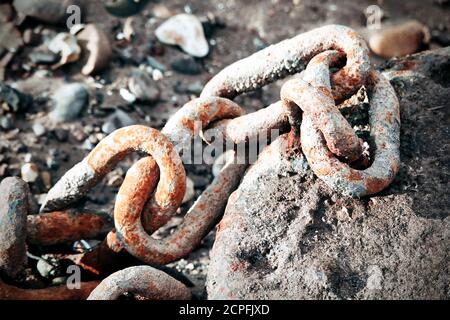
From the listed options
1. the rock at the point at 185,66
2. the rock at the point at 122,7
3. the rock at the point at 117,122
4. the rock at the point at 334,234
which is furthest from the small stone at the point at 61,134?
the rock at the point at 334,234

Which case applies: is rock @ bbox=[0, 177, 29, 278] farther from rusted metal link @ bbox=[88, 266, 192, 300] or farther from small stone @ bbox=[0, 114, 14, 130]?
small stone @ bbox=[0, 114, 14, 130]

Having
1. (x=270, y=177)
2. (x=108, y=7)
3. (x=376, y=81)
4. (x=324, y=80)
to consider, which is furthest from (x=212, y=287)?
(x=108, y=7)

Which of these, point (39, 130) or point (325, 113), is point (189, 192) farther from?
point (325, 113)

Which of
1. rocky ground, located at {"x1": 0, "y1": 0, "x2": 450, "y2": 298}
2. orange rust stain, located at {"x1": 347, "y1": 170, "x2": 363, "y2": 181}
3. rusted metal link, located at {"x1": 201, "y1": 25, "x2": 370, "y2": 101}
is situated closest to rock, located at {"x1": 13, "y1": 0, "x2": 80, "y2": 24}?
rocky ground, located at {"x1": 0, "y1": 0, "x2": 450, "y2": 298}

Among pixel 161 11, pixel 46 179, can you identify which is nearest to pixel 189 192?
pixel 46 179

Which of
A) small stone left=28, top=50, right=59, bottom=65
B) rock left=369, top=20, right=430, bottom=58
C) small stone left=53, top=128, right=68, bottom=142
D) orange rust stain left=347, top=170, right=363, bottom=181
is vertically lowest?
rock left=369, top=20, right=430, bottom=58

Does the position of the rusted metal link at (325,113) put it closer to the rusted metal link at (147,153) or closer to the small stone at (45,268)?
the rusted metal link at (147,153)
